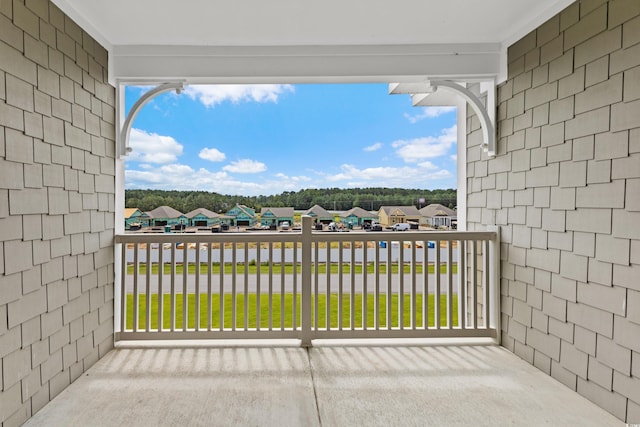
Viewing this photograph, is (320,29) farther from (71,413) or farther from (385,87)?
(71,413)

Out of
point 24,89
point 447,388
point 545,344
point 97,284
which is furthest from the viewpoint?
point 97,284

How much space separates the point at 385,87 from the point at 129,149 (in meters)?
2.33

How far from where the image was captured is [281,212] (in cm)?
349

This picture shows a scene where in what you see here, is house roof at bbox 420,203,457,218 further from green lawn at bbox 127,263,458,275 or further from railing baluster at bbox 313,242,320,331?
railing baluster at bbox 313,242,320,331

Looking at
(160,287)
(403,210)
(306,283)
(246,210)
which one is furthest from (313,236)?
(160,287)

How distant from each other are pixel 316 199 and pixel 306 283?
2.78 ft

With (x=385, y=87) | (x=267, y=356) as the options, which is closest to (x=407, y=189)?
(x=385, y=87)

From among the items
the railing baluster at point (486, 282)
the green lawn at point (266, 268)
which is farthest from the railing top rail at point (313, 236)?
the green lawn at point (266, 268)

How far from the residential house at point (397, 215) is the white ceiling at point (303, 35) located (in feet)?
3.95

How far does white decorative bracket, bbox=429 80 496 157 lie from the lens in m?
3.04

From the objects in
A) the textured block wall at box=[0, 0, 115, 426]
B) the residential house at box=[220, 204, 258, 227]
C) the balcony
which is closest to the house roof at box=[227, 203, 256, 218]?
the residential house at box=[220, 204, 258, 227]

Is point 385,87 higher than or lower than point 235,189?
higher

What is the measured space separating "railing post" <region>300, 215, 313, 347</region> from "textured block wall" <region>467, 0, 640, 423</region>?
158 centimetres

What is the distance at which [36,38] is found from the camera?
2.07 m
